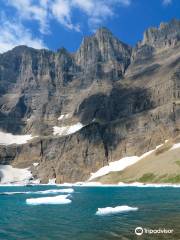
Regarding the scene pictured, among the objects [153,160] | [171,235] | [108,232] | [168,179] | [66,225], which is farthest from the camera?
[153,160]

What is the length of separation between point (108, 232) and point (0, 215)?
27615 millimetres

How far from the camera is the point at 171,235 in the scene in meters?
38.7

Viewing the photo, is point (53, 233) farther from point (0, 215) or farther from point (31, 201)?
point (31, 201)

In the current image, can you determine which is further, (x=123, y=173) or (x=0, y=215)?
(x=123, y=173)

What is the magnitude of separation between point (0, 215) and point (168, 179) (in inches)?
4065

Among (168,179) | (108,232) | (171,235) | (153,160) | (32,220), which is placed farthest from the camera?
(153,160)

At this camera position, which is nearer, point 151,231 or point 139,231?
point 151,231

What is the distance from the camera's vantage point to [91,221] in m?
52.0

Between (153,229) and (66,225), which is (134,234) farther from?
(66,225)

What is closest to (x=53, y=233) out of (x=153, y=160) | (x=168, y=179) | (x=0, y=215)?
(x=0, y=215)

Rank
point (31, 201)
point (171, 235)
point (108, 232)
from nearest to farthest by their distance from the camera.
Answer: point (171, 235), point (108, 232), point (31, 201)

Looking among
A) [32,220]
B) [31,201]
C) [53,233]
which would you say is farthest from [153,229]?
[31,201]

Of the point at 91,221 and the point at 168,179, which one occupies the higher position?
the point at 168,179

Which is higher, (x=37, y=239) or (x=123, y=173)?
(x=123, y=173)
